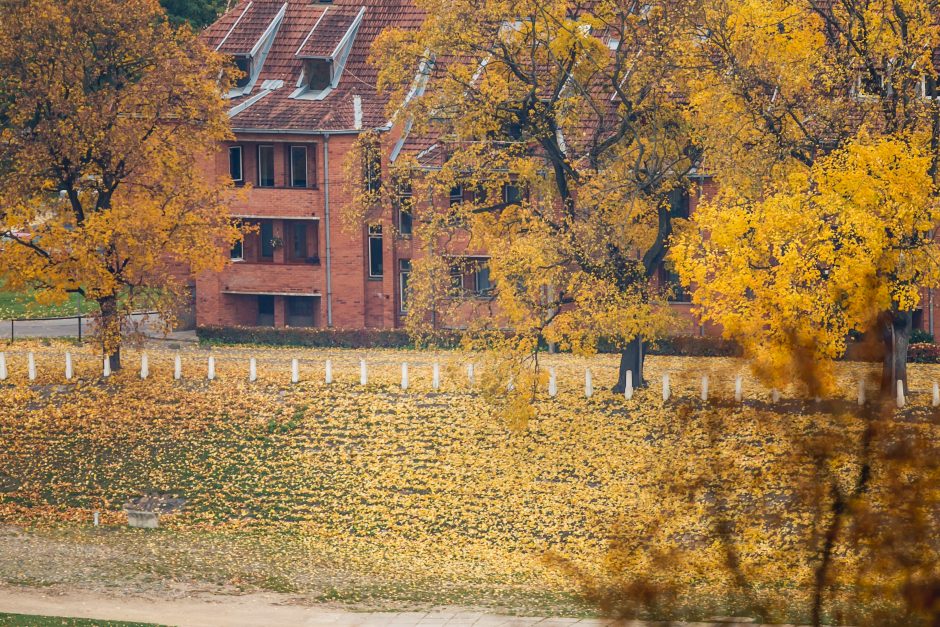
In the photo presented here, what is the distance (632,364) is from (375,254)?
48.2 feet

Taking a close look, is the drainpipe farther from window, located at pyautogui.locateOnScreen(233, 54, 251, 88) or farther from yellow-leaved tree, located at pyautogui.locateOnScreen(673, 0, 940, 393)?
yellow-leaved tree, located at pyautogui.locateOnScreen(673, 0, 940, 393)

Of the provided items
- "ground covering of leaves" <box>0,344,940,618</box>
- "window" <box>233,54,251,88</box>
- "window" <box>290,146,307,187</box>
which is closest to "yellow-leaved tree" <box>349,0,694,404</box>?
"ground covering of leaves" <box>0,344,940,618</box>

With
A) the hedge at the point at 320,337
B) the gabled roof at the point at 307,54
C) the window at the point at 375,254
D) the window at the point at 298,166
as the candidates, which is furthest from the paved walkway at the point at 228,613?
the window at the point at 298,166

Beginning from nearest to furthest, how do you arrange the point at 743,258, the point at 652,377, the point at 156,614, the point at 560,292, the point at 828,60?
the point at 156,614, the point at 743,258, the point at 828,60, the point at 560,292, the point at 652,377

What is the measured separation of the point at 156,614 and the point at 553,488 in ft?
35.3

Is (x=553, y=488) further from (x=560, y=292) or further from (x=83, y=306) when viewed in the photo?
(x=83, y=306)

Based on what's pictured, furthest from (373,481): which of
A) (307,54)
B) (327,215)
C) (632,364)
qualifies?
(307,54)

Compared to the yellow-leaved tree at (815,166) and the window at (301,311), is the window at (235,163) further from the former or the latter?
the yellow-leaved tree at (815,166)

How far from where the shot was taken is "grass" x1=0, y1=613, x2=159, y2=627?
73.9 ft

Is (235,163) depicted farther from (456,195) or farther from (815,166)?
(815,166)

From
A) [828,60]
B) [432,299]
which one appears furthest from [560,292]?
[828,60]

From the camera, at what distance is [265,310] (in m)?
51.6

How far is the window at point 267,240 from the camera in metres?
50.2

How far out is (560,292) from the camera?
36.2 m
